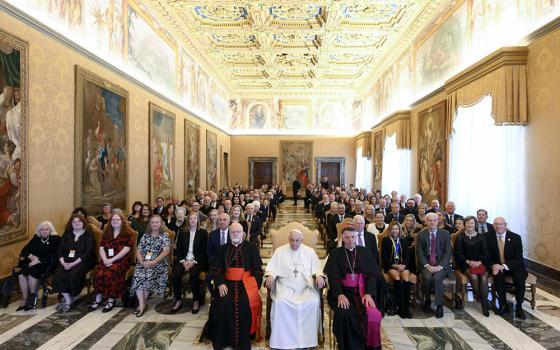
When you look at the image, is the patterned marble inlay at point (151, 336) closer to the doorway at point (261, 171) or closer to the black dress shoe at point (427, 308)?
the black dress shoe at point (427, 308)

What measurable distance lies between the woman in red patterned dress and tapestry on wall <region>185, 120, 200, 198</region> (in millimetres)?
9117

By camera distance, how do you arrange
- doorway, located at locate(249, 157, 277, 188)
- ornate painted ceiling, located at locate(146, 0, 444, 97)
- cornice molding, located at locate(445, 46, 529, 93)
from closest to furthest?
cornice molding, located at locate(445, 46, 529, 93) → ornate painted ceiling, located at locate(146, 0, 444, 97) → doorway, located at locate(249, 157, 277, 188)

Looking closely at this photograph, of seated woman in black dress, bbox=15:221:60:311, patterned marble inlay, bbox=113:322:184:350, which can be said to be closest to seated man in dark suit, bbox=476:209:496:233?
patterned marble inlay, bbox=113:322:184:350

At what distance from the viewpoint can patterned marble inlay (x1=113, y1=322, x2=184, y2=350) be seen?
4.41 meters

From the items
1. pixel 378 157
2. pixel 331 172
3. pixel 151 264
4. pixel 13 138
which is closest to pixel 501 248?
pixel 151 264

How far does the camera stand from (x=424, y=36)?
12.8m

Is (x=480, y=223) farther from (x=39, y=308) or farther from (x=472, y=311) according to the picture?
(x=39, y=308)

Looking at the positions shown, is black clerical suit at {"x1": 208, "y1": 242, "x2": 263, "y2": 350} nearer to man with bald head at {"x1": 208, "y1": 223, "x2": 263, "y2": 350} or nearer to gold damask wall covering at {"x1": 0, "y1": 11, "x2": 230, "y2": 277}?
man with bald head at {"x1": 208, "y1": 223, "x2": 263, "y2": 350}

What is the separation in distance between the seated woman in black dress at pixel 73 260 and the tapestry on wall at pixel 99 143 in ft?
5.56

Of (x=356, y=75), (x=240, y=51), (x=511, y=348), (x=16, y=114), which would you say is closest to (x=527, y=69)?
(x=511, y=348)

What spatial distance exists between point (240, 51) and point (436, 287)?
13629mm

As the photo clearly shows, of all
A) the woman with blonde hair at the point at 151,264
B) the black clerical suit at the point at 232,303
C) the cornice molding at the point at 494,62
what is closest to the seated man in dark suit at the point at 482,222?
the cornice molding at the point at 494,62

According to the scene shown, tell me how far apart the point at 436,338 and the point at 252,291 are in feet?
7.95

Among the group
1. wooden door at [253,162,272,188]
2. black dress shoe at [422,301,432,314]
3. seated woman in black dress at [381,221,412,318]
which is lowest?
black dress shoe at [422,301,432,314]
